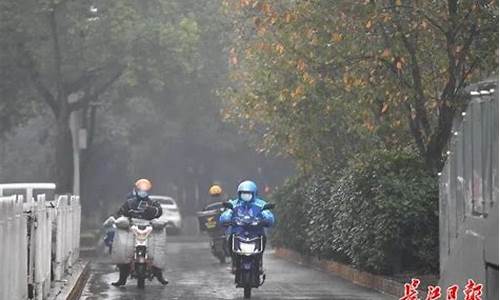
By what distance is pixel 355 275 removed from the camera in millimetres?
20156

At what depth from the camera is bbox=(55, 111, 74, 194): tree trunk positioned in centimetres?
3566

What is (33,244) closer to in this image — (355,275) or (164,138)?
(355,275)

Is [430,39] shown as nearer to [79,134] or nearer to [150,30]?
[150,30]

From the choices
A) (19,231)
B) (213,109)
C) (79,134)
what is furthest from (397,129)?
(213,109)

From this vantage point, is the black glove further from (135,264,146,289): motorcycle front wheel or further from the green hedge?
the green hedge

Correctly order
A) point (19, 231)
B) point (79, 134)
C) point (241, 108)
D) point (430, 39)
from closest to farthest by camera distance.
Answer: point (19, 231) → point (430, 39) → point (241, 108) → point (79, 134)

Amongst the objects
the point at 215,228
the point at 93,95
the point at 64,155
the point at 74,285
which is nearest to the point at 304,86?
the point at 74,285

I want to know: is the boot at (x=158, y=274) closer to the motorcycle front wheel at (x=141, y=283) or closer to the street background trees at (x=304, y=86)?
the motorcycle front wheel at (x=141, y=283)

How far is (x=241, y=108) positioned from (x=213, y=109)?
26425mm

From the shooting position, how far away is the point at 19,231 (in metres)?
11.2

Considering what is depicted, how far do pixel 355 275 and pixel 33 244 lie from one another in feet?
27.3

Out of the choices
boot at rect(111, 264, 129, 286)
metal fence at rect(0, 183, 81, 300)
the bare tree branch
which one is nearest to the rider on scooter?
boot at rect(111, 264, 129, 286)

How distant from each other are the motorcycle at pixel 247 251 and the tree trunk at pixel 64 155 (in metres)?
19.4

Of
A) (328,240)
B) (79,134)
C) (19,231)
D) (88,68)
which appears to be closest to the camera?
(19,231)
